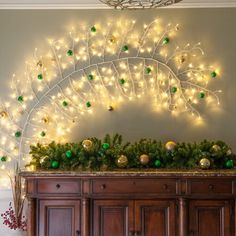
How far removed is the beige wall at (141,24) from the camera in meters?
4.11

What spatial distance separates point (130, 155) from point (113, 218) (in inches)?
21.6

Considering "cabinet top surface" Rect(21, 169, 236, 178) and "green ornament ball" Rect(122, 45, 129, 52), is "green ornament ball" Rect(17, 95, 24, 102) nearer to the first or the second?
"cabinet top surface" Rect(21, 169, 236, 178)

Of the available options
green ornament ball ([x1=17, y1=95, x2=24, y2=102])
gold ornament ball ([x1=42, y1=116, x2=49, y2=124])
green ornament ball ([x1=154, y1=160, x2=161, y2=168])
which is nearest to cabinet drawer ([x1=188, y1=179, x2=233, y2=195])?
green ornament ball ([x1=154, y1=160, x2=161, y2=168])

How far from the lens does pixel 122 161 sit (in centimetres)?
366

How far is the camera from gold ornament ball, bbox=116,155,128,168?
3.66 metres

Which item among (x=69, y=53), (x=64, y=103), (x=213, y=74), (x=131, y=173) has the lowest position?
(x=131, y=173)

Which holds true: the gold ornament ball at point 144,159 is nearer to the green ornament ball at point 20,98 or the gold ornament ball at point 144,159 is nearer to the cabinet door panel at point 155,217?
the cabinet door panel at point 155,217

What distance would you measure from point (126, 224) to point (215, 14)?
2053mm

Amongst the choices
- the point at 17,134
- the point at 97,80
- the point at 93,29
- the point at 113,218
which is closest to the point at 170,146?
the point at 113,218

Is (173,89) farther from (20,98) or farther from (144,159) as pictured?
(20,98)

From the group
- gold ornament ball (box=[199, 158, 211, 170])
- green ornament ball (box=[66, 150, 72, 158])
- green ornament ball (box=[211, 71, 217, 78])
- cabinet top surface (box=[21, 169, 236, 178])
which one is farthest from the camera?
green ornament ball (box=[211, 71, 217, 78])

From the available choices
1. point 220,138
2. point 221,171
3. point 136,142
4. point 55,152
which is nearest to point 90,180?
point 55,152

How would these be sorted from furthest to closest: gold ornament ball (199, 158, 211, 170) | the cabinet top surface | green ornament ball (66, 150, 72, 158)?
green ornament ball (66, 150, 72, 158), gold ornament ball (199, 158, 211, 170), the cabinet top surface

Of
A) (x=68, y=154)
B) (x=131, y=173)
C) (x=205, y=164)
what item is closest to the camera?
(x=131, y=173)
